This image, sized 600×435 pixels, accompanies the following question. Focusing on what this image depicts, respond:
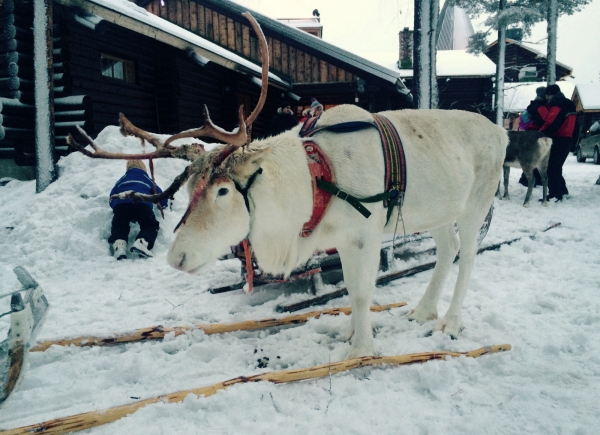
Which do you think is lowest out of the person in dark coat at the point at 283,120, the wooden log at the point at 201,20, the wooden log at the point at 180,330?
the wooden log at the point at 180,330

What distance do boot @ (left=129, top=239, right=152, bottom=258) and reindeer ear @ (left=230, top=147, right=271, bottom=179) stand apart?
3190mm

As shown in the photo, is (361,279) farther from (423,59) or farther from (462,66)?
(462,66)

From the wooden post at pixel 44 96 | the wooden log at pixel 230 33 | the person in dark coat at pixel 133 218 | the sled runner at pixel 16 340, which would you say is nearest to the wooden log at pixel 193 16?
the wooden log at pixel 230 33

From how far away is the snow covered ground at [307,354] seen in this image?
1852mm

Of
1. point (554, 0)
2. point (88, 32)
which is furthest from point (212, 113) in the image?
point (554, 0)

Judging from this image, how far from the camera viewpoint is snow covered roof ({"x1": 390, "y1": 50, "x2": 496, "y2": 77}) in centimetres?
1991

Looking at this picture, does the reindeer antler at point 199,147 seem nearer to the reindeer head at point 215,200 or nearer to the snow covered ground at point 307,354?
the reindeer head at point 215,200

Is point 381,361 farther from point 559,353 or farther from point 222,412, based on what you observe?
point 559,353

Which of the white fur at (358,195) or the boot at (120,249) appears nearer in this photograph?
the white fur at (358,195)

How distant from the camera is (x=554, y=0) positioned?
625 inches

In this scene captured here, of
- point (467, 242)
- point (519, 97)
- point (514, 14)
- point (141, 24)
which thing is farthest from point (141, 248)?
point (519, 97)

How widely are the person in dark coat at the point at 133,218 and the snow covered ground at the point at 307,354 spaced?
0.57ft

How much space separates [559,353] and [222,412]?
2.12m

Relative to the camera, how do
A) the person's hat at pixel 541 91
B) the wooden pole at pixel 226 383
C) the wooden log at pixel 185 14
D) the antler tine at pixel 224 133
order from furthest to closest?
the wooden log at pixel 185 14 → the person's hat at pixel 541 91 → the antler tine at pixel 224 133 → the wooden pole at pixel 226 383
